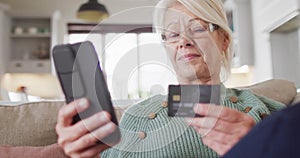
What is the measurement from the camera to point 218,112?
0.50m

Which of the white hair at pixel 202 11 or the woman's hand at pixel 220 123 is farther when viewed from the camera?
the white hair at pixel 202 11

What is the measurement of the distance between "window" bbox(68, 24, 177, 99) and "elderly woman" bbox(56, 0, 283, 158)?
0.03 metres

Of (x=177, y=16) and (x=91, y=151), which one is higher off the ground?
(x=177, y=16)

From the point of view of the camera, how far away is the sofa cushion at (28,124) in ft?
3.58

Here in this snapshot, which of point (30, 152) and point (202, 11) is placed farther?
point (30, 152)

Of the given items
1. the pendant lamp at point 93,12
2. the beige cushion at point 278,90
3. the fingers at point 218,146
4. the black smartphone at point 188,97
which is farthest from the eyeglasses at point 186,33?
the pendant lamp at point 93,12

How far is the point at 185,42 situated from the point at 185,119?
0.63 feet

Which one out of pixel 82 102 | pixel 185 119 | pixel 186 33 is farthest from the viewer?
pixel 186 33

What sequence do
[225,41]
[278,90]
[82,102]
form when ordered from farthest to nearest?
1. [278,90]
2. [225,41]
3. [82,102]

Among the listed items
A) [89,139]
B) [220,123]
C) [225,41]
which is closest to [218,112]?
[220,123]

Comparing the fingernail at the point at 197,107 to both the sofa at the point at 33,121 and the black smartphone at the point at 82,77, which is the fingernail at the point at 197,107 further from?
the sofa at the point at 33,121

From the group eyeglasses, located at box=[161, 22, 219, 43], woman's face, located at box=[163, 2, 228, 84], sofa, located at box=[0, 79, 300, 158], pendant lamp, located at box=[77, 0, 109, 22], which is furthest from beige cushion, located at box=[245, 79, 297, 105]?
pendant lamp, located at box=[77, 0, 109, 22]

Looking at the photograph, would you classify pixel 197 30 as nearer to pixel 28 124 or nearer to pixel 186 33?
pixel 186 33

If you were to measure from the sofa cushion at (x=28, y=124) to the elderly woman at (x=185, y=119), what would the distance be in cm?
34
